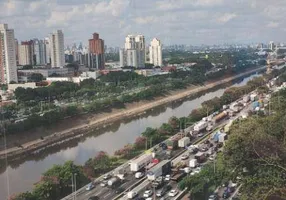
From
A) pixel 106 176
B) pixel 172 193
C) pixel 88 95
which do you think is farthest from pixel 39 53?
pixel 172 193

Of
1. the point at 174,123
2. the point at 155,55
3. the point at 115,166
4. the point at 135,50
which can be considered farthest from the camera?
the point at 155,55

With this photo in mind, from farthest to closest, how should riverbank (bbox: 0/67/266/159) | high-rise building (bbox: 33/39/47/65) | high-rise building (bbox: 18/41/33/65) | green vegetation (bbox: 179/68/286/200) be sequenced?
high-rise building (bbox: 33/39/47/65)
high-rise building (bbox: 18/41/33/65)
riverbank (bbox: 0/67/266/159)
green vegetation (bbox: 179/68/286/200)

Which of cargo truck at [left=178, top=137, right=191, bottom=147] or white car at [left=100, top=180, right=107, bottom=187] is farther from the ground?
cargo truck at [left=178, top=137, right=191, bottom=147]

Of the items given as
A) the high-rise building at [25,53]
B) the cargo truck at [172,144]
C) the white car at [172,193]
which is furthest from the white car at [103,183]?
the high-rise building at [25,53]

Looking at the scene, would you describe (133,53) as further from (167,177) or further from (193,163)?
(167,177)

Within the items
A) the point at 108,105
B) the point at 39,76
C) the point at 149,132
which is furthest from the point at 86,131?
the point at 39,76

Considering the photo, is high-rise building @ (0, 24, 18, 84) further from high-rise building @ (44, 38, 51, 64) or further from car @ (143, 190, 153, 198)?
car @ (143, 190, 153, 198)

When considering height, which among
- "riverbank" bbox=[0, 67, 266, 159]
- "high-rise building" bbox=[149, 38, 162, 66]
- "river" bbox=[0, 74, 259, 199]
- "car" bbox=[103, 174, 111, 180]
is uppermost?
"high-rise building" bbox=[149, 38, 162, 66]

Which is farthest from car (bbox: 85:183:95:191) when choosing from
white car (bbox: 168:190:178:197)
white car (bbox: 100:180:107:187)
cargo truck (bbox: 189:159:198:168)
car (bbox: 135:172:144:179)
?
cargo truck (bbox: 189:159:198:168)
